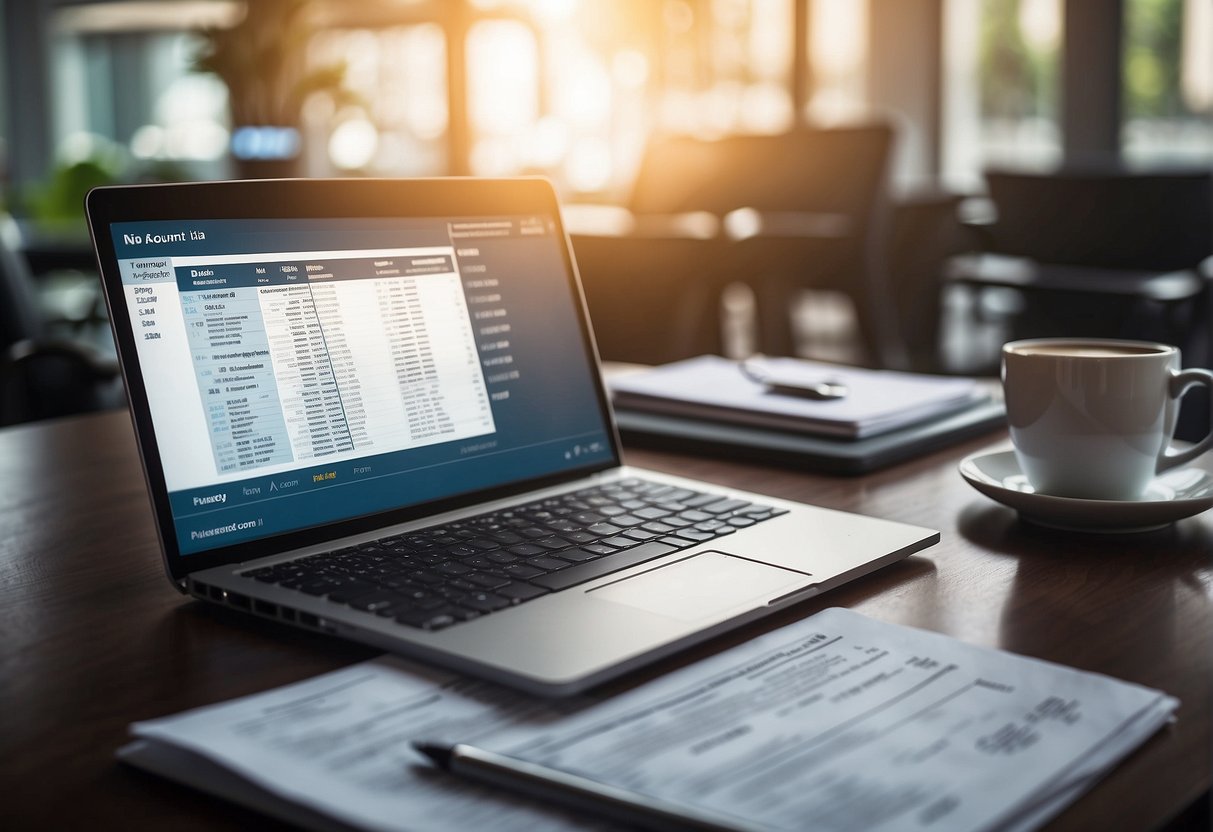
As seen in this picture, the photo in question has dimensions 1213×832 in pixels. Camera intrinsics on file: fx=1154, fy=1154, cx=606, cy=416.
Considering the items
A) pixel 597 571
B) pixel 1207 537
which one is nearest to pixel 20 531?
pixel 597 571

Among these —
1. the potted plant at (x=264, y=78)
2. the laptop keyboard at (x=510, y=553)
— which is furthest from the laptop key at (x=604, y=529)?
the potted plant at (x=264, y=78)

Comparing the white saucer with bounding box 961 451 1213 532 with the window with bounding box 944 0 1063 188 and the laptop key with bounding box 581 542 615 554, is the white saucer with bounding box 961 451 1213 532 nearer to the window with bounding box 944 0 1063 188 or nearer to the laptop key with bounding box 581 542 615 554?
the laptop key with bounding box 581 542 615 554

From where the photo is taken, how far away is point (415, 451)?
2.34 feet

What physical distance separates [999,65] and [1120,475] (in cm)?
643

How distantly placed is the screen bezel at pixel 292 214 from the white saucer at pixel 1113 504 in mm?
266

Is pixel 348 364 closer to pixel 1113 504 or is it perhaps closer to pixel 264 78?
pixel 1113 504

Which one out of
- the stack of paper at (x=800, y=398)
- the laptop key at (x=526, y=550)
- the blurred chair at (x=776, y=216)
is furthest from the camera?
the blurred chair at (x=776, y=216)

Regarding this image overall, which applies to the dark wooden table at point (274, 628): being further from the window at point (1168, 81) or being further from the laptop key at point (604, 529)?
the window at point (1168, 81)

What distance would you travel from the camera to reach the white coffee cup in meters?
0.69

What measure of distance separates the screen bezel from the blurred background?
1312 mm

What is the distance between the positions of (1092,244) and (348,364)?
129 inches

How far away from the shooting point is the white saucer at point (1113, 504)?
2.24 feet

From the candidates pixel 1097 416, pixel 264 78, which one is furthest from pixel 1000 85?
pixel 1097 416

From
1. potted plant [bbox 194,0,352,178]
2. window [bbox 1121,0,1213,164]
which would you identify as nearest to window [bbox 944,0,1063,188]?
window [bbox 1121,0,1213,164]
